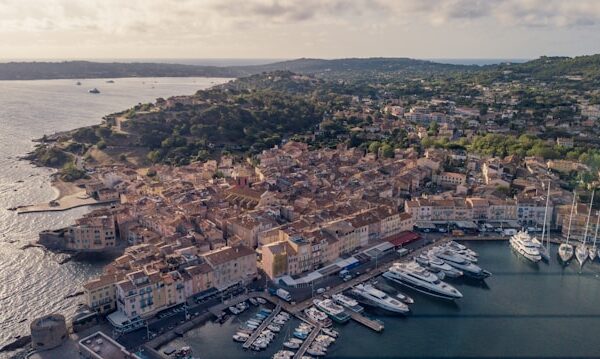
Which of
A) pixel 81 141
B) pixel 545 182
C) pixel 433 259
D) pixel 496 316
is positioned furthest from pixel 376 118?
pixel 496 316

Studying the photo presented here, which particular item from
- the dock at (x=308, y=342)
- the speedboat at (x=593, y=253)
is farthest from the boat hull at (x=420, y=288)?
the speedboat at (x=593, y=253)

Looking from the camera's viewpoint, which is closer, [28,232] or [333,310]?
[333,310]

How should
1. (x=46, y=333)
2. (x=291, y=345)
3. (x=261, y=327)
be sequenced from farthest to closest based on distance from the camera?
(x=261, y=327) < (x=291, y=345) < (x=46, y=333)

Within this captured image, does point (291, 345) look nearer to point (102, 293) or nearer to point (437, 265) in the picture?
point (102, 293)

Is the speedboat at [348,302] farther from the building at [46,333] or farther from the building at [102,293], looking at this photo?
the building at [46,333]

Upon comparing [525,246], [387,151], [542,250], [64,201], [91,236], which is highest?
[387,151]

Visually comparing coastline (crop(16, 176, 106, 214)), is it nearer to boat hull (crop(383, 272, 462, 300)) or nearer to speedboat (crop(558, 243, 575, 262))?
boat hull (crop(383, 272, 462, 300))

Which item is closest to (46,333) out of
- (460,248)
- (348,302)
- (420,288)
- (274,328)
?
(274,328)
